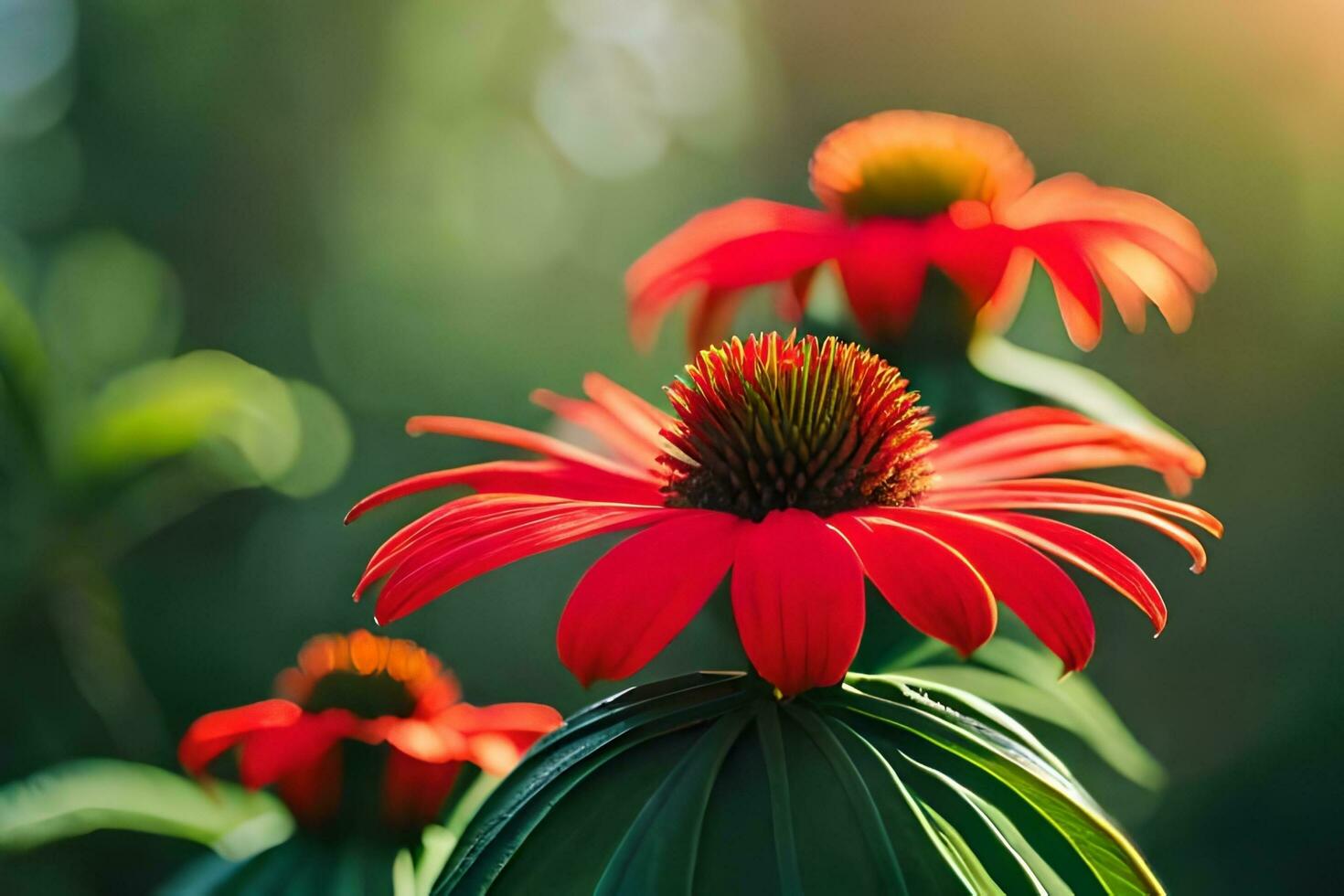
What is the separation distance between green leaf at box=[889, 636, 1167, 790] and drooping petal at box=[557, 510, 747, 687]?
24cm

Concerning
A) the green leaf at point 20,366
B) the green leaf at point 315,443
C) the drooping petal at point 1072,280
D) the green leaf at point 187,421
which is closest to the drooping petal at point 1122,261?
the drooping petal at point 1072,280

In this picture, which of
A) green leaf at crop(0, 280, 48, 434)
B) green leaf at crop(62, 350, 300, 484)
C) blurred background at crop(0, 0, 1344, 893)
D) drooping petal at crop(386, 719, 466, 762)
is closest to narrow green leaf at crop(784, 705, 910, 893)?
drooping petal at crop(386, 719, 466, 762)

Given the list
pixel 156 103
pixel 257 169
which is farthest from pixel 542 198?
pixel 156 103

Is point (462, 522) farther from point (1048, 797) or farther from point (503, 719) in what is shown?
point (503, 719)

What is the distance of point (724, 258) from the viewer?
67 cm

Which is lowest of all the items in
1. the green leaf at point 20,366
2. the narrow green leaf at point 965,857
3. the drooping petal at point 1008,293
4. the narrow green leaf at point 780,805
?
the narrow green leaf at point 965,857

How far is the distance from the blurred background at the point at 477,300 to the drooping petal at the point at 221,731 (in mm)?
584

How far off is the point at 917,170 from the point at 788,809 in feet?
1.94

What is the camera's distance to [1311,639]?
71.8 inches

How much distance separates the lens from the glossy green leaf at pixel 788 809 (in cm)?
30

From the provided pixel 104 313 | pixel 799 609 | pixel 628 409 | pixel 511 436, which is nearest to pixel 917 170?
pixel 628 409

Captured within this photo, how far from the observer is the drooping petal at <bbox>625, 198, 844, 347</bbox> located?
2.16ft

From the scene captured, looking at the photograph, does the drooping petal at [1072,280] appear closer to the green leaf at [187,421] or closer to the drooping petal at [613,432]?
the drooping petal at [613,432]

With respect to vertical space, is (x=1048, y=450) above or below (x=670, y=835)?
above
